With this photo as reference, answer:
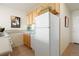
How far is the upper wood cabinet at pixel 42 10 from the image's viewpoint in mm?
1094

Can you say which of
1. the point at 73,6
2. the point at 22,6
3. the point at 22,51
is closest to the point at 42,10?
Result: the point at 22,6

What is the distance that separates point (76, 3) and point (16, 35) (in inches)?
27.1

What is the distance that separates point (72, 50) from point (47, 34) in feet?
1.06

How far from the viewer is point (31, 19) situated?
1.12 meters

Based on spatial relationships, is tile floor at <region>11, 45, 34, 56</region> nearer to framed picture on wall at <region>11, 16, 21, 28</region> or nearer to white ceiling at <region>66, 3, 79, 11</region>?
framed picture on wall at <region>11, 16, 21, 28</region>

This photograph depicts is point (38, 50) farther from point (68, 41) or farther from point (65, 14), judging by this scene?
point (65, 14)

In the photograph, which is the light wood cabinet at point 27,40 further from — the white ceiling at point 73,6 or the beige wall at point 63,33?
the white ceiling at point 73,6

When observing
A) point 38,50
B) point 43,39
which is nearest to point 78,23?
point 43,39

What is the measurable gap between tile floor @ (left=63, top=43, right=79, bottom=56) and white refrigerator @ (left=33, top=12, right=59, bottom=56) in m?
0.10

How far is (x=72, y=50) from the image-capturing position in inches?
45.4

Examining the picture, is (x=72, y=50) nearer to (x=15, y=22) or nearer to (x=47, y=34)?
(x=47, y=34)

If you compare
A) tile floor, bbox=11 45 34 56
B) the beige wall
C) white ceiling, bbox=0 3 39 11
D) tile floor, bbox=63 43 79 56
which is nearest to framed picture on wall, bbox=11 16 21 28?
white ceiling, bbox=0 3 39 11

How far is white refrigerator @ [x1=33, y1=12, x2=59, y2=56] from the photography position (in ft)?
3.69

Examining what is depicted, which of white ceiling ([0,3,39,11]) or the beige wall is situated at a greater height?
white ceiling ([0,3,39,11])
